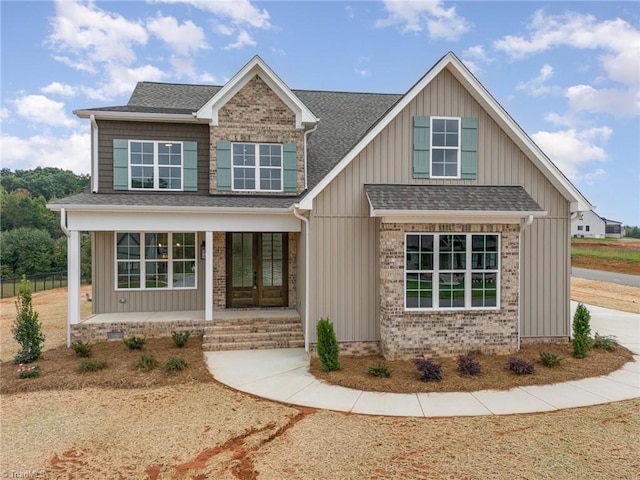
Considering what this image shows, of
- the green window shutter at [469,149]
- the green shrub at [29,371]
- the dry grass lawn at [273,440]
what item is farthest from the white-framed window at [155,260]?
the green window shutter at [469,149]

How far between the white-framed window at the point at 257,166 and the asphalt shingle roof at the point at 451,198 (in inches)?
152

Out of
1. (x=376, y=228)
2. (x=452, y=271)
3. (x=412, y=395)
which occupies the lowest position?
(x=412, y=395)

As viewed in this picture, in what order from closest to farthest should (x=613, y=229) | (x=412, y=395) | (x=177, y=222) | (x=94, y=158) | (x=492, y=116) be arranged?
(x=412, y=395) < (x=492, y=116) < (x=177, y=222) < (x=94, y=158) < (x=613, y=229)

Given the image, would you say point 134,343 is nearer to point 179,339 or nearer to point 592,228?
point 179,339

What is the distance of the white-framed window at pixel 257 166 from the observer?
11734 mm

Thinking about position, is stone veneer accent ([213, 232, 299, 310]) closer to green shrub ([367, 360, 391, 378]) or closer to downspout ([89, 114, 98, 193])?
downspout ([89, 114, 98, 193])

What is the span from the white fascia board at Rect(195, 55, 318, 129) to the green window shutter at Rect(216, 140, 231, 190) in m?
0.70

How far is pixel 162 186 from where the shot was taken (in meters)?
11.7

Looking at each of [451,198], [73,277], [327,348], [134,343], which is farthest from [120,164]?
[451,198]

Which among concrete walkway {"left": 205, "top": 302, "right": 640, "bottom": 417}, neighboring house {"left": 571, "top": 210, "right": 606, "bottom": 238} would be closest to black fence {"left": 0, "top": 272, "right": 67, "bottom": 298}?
concrete walkway {"left": 205, "top": 302, "right": 640, "bottom": 417}

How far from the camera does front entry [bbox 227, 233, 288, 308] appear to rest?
11758 mm

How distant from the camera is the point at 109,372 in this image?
7926mm

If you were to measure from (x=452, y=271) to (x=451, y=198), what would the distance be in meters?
1.71

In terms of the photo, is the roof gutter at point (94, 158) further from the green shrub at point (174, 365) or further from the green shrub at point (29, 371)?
the green shrub at point (174, 365)
